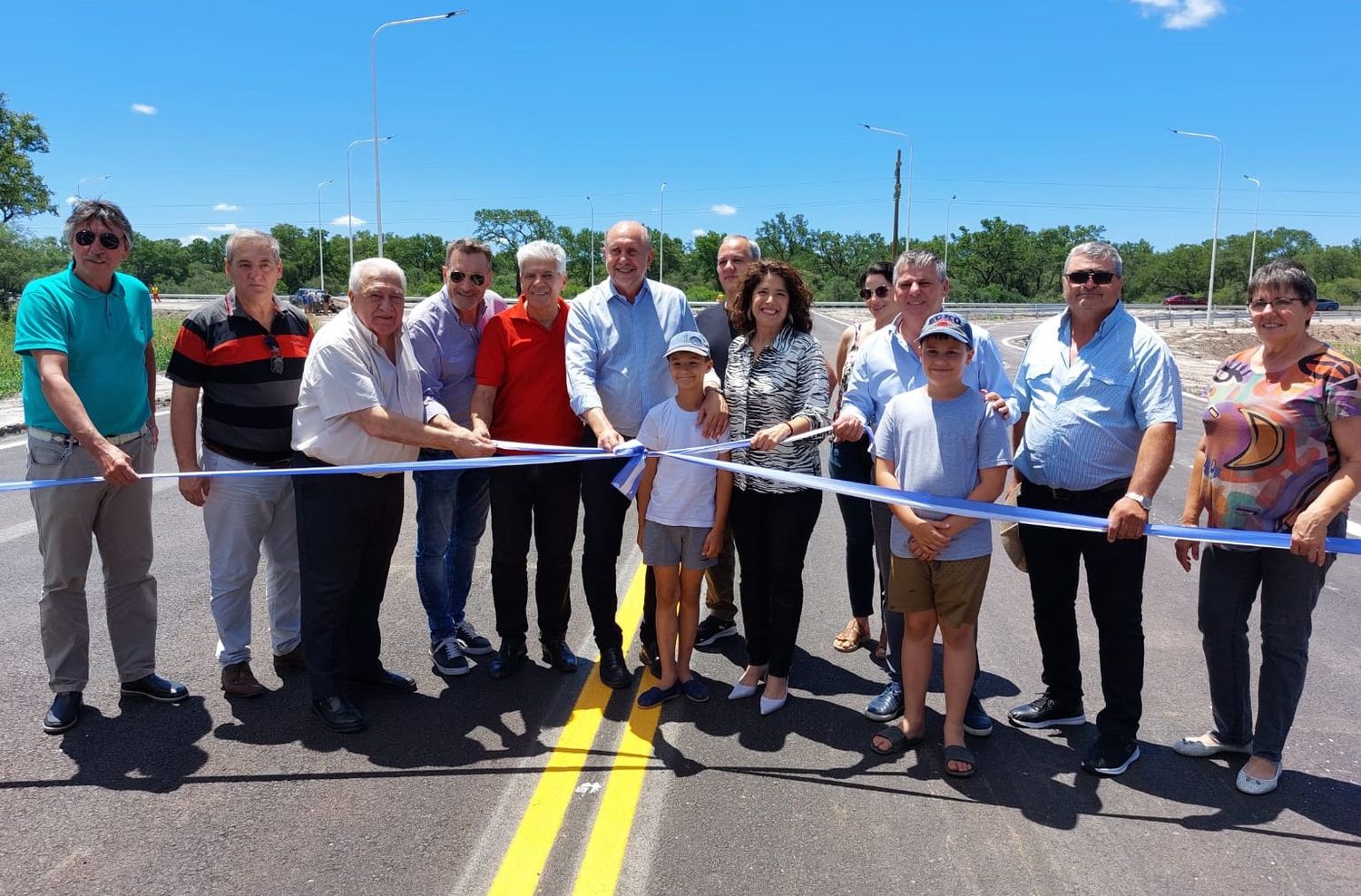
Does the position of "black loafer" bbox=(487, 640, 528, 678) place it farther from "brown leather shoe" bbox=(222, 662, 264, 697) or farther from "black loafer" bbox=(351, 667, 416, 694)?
"brown leather shoe" bbox=(222, 662, 264, 697)

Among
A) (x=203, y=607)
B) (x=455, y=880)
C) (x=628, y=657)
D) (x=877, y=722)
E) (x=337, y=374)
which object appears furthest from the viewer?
(x=203, y=607)

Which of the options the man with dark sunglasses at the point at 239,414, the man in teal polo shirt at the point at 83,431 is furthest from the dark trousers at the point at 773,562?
the man in teal polo shirt at the point at 83,431

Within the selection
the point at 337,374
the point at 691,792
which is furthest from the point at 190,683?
the point at 691,792

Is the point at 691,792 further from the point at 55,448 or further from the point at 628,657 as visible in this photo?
the point at 55,448

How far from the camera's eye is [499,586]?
4.61 meters

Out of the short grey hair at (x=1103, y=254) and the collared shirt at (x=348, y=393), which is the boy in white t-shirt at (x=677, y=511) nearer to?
the collared shirt at (x=348, y=393)

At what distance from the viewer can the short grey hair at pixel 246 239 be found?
4145 millimetres

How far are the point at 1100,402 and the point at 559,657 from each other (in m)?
2.78

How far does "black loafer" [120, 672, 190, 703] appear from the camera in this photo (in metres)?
4.18

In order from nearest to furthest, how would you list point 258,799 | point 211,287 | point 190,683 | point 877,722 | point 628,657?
1. point 258,799
2. point 877,722
3. point 190,683
4. point 628,657
5. point 211,287

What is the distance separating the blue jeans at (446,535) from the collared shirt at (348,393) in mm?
591

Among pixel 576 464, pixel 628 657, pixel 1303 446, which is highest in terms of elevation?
pixel 1303 446

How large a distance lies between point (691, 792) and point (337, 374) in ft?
7.15

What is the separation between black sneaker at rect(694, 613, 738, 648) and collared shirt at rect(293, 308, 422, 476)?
1.94 m
